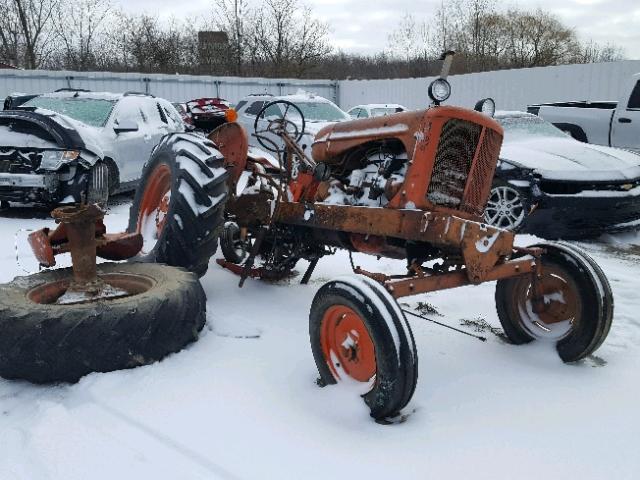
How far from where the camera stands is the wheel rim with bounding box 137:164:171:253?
4629 millimetres

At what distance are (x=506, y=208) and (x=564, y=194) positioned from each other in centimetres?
60

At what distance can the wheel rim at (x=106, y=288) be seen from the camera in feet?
11.0

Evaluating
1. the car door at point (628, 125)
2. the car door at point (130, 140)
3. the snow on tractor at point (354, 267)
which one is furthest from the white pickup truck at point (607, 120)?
the snow on tractor at point (354, 267)

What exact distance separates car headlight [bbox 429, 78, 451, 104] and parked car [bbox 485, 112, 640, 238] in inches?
131

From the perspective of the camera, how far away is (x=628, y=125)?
964 cm

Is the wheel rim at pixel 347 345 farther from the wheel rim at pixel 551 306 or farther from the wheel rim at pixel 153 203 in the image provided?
the wheel rim at pixel 153 203

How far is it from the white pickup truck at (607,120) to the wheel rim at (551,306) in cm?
722

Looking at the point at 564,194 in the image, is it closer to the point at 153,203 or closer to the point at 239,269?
the point at 239,269

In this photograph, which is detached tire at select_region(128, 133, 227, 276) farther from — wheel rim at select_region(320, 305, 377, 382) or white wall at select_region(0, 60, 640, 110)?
white wall at select_region(0, 60, 640, 110)

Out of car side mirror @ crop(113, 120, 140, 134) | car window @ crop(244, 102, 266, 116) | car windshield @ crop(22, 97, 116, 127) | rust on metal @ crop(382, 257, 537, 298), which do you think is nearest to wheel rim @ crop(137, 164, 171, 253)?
rust on metal @ crop(382, 257, 537, 298)

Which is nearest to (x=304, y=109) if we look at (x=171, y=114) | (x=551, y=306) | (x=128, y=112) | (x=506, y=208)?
(x=171, y=114)

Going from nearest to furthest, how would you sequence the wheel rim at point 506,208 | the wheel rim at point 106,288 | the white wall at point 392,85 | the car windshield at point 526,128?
1. the wheel rim at point 106,288
2. the wheel rim at point 506,208
3. the car windshield at point 526,128
4. the white wall at point 392,85

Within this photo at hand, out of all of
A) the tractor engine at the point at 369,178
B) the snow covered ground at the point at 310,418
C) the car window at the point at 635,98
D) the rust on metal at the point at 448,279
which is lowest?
the snow covered ground at the point at 310,418

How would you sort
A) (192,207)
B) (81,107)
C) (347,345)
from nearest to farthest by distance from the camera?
(347,345) < (192,207) < (81,107)
